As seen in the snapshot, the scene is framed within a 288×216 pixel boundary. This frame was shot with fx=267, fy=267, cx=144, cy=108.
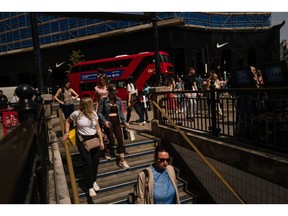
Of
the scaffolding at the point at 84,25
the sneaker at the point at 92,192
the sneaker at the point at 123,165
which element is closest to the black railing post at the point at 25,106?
the sneaker at the point at 92,192

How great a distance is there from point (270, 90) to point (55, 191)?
12.8 feet

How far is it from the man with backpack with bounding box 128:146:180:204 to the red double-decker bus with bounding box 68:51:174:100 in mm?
17264

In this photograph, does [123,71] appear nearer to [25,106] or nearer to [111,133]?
[111,133]

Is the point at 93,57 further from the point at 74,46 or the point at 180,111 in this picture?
the point at 180,111

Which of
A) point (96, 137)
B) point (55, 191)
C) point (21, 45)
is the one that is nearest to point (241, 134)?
point (96, 137)

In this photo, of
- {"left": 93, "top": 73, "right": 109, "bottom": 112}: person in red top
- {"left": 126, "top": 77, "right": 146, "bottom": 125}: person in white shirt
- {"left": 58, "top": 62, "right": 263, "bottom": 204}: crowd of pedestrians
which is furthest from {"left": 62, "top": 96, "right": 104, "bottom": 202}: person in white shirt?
{"left": 126, "top": 77, "right": 146, "bottom": 125}: person in white shirt

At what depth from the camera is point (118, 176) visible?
6.68 metres

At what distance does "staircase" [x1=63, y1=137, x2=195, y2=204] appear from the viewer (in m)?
6.06

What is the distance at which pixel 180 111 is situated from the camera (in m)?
7.89

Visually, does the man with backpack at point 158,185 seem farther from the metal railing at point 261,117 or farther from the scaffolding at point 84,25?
the scaffolding at point 84,25

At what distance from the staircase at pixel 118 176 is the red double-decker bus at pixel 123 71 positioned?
13555mm

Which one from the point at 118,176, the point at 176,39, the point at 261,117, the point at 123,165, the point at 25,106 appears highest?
the point at 176,39

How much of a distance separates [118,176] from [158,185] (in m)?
3.33

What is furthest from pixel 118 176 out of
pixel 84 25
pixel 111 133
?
pixel 84 25
